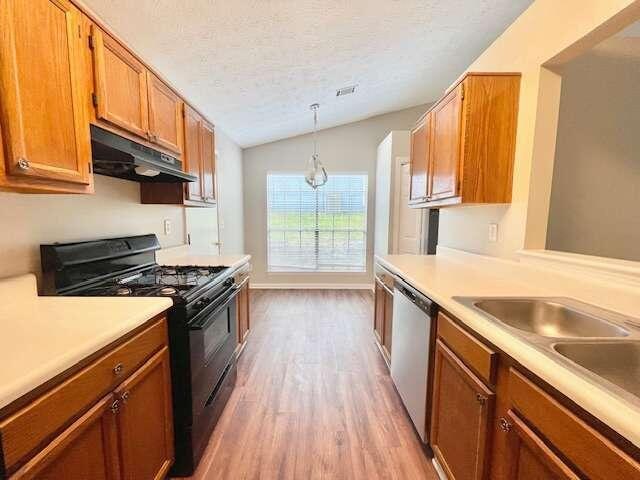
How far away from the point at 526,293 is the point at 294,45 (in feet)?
7.32

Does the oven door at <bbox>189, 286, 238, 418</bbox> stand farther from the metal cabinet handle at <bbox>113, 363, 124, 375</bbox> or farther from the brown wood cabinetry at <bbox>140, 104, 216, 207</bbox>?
the brown wood cabinetry at <bbox>140, 104, 216, 207</bbox>

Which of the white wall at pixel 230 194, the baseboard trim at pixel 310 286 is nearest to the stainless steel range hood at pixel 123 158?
the white wall at pixel 230 194

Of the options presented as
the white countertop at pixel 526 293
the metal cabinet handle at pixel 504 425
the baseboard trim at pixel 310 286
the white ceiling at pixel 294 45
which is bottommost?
the baseboard trim at pixel 310 286

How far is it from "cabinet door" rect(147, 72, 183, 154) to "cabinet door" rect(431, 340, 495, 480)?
1958mm

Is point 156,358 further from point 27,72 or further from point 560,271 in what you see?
point 560,271

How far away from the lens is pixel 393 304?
6.82 feet

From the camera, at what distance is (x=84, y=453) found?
846 millimetres

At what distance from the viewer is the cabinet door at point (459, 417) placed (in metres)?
1.01

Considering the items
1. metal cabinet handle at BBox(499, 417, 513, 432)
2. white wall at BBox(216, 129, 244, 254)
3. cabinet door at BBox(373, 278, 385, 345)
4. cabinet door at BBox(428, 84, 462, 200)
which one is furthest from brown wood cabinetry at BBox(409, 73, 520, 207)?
white wall at BBox(216, 129, 244, 254)

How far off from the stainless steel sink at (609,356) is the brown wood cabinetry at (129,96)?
1937mm

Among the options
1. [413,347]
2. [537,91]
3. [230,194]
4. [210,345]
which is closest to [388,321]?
[413,347]

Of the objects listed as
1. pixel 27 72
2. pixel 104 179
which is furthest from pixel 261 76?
pixel 27 72

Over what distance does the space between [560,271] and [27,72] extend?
2.30m

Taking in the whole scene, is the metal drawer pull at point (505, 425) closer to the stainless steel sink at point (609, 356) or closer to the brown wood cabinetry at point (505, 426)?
the brown wood cabinetry at point (505, 426)
